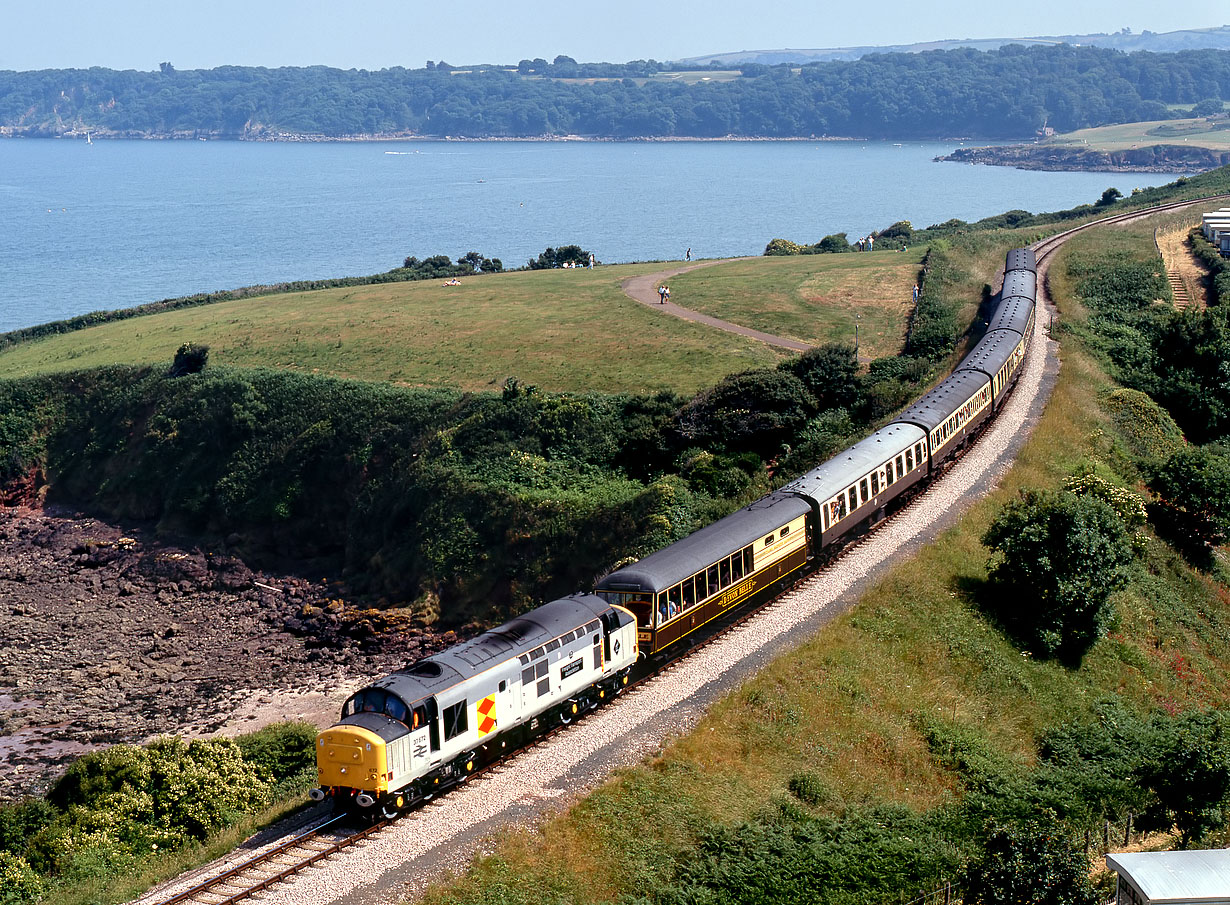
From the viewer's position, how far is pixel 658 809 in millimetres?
27266

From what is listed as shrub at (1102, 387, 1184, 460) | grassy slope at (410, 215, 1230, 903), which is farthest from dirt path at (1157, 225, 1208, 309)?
grassy slope at (410, 215, 1230, 903)

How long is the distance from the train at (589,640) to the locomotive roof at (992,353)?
34.3ft

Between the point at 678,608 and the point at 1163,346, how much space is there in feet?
169

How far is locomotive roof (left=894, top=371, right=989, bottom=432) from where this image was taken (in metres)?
48.1

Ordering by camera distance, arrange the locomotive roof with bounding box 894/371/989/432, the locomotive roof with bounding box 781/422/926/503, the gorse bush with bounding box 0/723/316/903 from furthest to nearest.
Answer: the locomotive roof with bounding box 894/371/989/432 < the locomotive roof with bounding box 781/422/926/503 < the gorse bush with bounding box 0/723/316/903

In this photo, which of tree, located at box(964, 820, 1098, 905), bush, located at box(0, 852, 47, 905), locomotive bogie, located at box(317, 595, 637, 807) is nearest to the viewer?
tree, located at box(964, 820, 1098, 905)

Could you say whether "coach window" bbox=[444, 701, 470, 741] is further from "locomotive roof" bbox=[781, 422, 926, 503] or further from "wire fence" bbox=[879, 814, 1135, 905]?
"locomotive roof" bbox=[781, 422, 926, 503]

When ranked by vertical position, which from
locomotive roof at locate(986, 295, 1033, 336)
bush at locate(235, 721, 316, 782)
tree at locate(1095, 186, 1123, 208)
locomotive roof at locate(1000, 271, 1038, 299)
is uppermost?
tree at locate(1095, 186, 1123, 208)

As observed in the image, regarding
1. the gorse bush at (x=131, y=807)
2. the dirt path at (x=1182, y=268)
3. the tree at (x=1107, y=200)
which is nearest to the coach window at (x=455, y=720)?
the gorse bush at (x=131, y=807)

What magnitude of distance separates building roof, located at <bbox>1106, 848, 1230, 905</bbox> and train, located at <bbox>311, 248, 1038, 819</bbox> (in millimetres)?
12964

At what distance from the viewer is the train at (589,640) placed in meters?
25.8

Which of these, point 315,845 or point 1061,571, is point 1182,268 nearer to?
point 1061,571

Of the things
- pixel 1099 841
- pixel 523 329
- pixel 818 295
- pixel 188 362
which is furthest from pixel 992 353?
pixel 188 362

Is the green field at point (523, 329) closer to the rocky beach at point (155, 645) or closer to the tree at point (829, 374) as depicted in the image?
the tree at point (829, 374)
